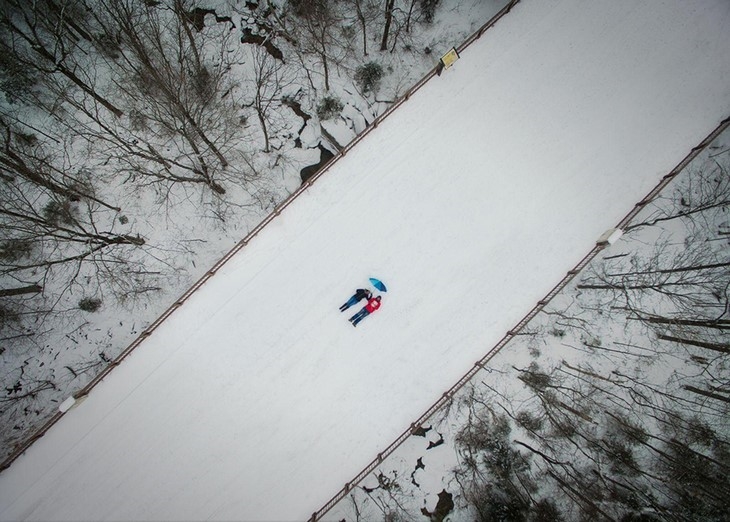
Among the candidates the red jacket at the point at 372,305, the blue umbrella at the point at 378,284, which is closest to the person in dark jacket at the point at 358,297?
the red jacket at the point at 372,305

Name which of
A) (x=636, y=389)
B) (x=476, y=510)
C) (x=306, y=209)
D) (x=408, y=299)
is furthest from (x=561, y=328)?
(x=306, y=209)

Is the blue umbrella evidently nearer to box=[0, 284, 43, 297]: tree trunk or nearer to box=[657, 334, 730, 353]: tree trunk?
box=[657, 334, 730, 353]: tree trunk

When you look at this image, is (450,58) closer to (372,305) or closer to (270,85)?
(270,85)

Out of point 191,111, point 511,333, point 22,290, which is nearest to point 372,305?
point 511,333

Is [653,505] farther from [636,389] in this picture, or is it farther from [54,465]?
[54,465]

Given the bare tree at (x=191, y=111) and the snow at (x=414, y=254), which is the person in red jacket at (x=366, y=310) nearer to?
the snow at (x=414, y=254)
